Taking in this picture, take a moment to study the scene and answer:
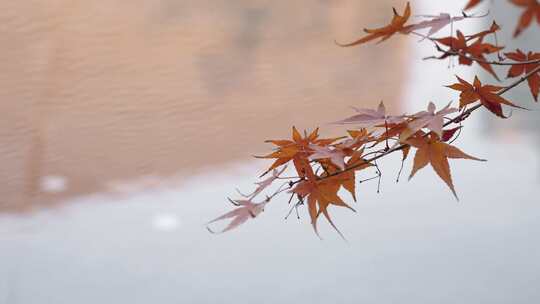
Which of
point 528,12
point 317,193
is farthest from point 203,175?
point 528,12

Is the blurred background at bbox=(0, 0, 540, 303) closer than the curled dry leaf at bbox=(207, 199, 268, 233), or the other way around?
the curled dry leaf at bbox=(207, 199, 268, 233)

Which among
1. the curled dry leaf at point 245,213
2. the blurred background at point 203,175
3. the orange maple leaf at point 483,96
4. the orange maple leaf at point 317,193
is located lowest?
the curled dry leaf at point 245,213

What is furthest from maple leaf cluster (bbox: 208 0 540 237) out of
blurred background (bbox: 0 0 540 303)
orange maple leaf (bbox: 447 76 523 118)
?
blurred background (bbox: 0 0 540 303)

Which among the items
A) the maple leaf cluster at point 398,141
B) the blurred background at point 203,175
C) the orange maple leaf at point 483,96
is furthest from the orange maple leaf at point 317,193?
the blurred background at point 203,175

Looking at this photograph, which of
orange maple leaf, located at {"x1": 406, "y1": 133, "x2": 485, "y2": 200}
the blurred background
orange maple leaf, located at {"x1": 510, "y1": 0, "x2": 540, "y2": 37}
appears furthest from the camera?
the blurred background

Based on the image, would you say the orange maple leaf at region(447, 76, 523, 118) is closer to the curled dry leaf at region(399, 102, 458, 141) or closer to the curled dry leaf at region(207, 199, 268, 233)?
the curled dry leaf at region(399, 102, 458, 141)

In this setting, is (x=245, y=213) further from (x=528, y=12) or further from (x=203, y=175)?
(x=203, y=175)

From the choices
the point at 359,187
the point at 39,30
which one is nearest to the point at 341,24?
the point at 359,187

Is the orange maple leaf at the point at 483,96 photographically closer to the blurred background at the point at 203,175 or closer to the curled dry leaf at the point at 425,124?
the curled dry leaf at the point at 425,124

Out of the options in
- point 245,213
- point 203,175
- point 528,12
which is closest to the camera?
point 528,12
